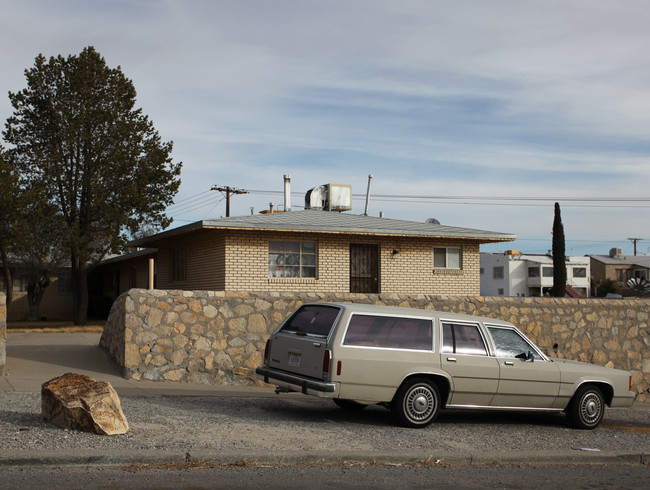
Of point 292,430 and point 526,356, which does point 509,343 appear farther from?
point 292,430

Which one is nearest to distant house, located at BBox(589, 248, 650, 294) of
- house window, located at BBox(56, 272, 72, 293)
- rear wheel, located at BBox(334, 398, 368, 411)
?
house window, located at BBox(56, 272, 72, 293)

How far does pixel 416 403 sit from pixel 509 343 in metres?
1.85

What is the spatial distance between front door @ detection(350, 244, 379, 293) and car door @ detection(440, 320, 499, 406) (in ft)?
45.3

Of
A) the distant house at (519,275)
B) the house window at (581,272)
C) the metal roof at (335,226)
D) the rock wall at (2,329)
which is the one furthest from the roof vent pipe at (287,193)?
the house window at (581,272)

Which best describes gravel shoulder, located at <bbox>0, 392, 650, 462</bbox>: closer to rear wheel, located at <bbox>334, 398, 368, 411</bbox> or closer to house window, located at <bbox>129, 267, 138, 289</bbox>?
rear wheel, located at <bbox>334, 398, 368, 411</bbox>

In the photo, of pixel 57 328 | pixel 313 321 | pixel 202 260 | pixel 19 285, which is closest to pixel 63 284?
pixel 19 285

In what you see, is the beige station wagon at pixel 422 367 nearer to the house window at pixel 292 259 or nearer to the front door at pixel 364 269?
the house window at pixel 292 259

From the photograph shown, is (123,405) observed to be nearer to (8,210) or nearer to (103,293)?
(8,210)

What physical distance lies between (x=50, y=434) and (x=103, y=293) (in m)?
35.7

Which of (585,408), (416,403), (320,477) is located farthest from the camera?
(585,408)

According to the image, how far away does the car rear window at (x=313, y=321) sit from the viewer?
998 centimetres

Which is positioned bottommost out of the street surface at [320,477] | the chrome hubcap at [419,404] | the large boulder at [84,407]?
the street surface at [320,477]

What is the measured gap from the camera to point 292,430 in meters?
9.27

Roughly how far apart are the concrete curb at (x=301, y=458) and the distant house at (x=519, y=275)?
69426mm
